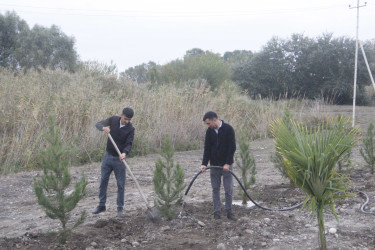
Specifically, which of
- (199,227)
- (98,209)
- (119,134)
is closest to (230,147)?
(199,227)

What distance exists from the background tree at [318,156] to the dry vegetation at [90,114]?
669 cm

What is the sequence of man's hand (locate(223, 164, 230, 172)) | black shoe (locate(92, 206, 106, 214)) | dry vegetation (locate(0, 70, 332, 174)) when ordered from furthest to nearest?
dry vegetation (locate(0, 70, 332, 174))
black shoe (locate(92, 206, 106, 214))
man's hand (locate(223, 164, 230, 172))

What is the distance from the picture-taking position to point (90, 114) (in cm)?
1242

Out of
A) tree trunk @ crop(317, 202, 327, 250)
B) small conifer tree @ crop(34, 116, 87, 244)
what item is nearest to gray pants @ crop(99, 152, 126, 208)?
small conifer tree @ crop(34, 116, 87, 244)

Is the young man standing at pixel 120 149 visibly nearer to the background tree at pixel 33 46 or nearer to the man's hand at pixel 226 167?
the man's hand at pixel 226 167

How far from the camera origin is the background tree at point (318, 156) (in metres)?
4.32

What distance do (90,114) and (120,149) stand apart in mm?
6270

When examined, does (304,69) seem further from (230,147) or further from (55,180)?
(55,180)

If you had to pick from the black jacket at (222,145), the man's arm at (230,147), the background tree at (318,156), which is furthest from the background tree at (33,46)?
the background tree at (318,156)

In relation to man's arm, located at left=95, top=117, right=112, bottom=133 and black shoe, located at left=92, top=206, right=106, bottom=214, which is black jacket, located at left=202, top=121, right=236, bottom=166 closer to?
man's arm, located at left=95, top=117, right=112, bottom=133

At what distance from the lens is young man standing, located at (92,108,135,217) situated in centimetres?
631

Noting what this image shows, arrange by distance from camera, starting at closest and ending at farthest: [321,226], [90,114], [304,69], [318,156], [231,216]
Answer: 1. [318,156]
2. [321,226]
3. [231,216]
4. [90,114]
5. [304,69]

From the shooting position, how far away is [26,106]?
11711 millimetres

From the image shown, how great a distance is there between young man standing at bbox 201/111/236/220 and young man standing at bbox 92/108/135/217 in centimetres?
122
